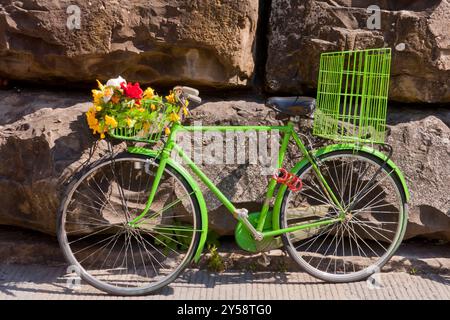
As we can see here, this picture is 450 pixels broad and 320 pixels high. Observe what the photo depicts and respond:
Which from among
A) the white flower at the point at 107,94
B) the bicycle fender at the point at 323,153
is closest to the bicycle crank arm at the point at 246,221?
the bicycle fender at the point at 323,153

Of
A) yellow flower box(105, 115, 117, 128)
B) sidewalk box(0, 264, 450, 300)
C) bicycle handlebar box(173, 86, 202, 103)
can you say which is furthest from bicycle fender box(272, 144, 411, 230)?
yellow flower box(105, 115, 117, 128)

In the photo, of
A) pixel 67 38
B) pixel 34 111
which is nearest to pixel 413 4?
pixel 67 38

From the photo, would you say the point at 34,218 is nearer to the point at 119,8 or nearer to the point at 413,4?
the point at 119,8

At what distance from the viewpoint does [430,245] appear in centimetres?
438

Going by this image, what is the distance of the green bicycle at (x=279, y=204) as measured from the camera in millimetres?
3748

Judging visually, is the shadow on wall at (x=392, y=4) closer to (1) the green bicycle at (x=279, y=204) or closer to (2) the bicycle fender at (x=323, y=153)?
(1) the green bicycle at (x=279, y=204)

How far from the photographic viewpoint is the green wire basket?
375 cm

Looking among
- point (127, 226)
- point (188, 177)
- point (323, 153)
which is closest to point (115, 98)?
point (188, 177)

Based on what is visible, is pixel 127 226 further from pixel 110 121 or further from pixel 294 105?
pixel 294 105

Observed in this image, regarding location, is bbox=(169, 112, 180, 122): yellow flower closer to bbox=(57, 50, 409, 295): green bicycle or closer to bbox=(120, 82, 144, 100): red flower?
bbox=(57, 50, 409, 295): green bicycle

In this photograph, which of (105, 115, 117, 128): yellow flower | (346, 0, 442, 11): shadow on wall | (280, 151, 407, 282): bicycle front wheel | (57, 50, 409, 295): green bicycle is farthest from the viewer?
(346, 0, 442, 11): shadow on wall

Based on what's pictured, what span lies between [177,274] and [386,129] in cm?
167

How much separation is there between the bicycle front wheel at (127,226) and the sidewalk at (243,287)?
0.46ft

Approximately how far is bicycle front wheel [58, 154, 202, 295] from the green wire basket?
96 centimetres
